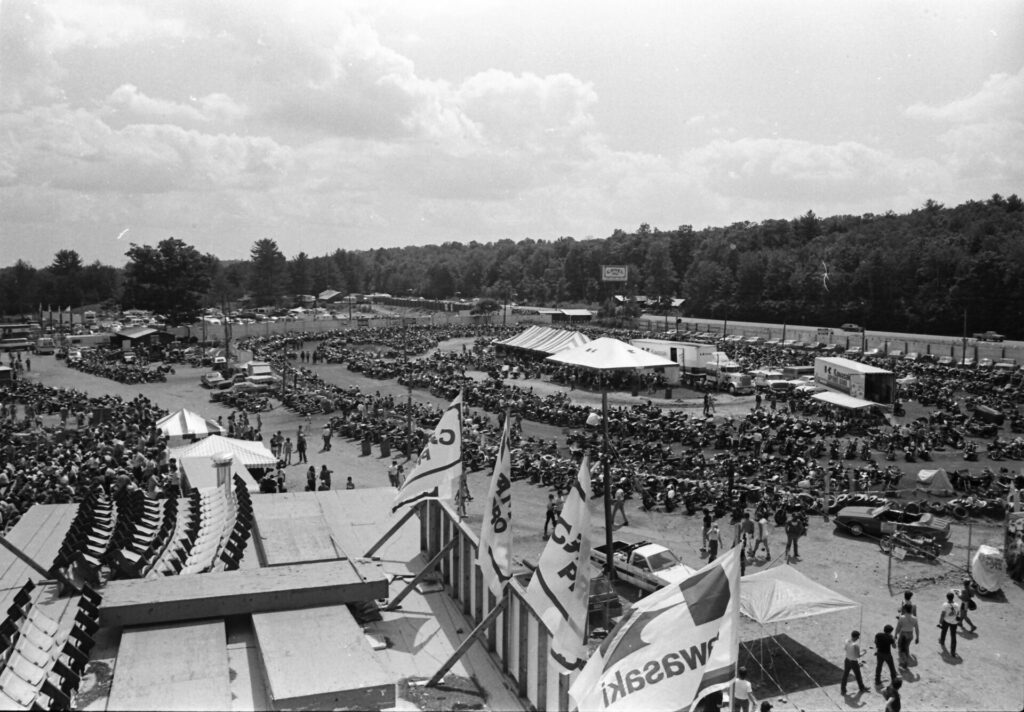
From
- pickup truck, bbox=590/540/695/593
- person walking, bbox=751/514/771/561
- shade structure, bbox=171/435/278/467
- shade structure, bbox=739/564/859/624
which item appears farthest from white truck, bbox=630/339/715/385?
shade structure, bbox=739/564/859/624

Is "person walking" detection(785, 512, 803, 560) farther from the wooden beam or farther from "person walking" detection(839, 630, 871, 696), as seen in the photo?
the wooden beam

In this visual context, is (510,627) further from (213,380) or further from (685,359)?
(213,380)

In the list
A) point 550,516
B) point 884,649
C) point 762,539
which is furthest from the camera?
point 550,516

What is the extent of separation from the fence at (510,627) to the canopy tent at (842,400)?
26541mm

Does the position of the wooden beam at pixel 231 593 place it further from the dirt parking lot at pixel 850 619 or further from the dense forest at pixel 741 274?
the dense forest at pixel 741 274

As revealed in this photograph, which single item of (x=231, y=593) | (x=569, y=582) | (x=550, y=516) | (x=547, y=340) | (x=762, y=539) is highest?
(x=569, y=582)

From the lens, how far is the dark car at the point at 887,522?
63.3 ft

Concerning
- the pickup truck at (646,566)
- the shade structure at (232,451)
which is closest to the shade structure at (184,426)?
the shade structure at (232,451)

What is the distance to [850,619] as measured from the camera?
15156 millimetres

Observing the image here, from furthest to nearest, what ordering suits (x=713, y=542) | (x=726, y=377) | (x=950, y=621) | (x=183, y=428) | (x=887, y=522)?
(x=726, y=377)
(x=183, y=428)
(x=887, y=522)
(x=713, y=542)
(x=950, y=621)

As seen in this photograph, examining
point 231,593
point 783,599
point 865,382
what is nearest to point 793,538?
point 783,599

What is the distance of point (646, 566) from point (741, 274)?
96.8m

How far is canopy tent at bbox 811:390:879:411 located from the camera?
34875 mm

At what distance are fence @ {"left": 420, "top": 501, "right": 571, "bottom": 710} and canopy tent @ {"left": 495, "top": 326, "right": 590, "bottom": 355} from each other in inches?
1502
